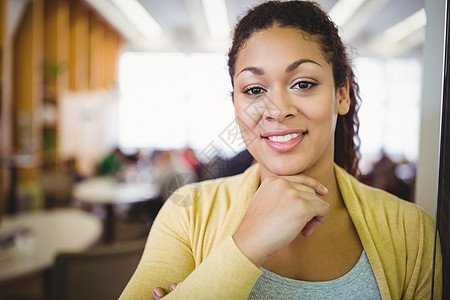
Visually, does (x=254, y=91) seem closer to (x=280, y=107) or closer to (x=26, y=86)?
(x=280, y=107)

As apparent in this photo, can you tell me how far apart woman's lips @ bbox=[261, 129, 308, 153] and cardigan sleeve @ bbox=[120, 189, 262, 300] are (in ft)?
0.43

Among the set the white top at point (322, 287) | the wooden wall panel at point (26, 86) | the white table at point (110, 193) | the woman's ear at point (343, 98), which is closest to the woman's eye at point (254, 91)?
the woman's ear at point (343, 98)

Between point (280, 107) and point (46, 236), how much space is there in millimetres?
1601

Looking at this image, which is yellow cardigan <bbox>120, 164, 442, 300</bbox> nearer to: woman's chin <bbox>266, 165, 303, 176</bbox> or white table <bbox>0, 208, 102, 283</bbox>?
woman's chin <bbox>266, 165, 303, 176</bbox>

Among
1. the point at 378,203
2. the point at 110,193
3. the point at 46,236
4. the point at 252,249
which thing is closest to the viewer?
the point at 252,249

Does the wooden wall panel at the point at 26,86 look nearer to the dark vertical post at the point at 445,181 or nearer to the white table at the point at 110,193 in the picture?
the white table at the point at 110,193

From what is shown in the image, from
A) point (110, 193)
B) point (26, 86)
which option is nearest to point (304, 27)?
point (110, 193)

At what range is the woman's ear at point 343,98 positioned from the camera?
18.4 inches

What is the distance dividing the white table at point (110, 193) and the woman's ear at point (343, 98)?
2071 mm

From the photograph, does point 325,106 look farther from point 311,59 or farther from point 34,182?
point 34,182

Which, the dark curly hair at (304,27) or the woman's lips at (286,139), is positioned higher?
the dark curly hair at (304,27)

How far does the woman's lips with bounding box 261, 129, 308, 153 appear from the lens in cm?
44

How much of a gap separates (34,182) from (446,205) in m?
3.32

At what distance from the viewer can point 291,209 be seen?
1.37 feet
